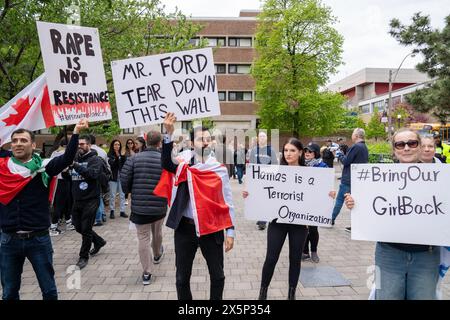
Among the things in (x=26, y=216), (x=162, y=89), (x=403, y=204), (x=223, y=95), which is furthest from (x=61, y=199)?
(x=223, y=95)

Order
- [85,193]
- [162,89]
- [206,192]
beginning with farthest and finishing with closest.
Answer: [85,193] → [162,89] → [206,192]

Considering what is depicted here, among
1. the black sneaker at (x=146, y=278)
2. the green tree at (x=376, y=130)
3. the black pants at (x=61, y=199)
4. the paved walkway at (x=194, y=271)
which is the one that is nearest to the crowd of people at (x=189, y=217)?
the paved walkway at (x=194, y=271)

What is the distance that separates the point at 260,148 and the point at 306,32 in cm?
2364

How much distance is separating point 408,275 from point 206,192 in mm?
1887

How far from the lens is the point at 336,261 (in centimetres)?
577

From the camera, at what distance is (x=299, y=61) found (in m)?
29.2

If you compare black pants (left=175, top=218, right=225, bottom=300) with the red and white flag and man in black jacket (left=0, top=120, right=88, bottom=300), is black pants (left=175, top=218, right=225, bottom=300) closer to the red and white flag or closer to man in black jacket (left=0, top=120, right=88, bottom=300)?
man in black jacket (left=0, top=120, right=88, bottom=300)

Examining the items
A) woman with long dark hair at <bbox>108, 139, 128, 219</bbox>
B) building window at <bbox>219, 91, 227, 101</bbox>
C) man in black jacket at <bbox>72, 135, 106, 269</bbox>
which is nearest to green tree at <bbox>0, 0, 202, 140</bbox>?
woman with long dark hair at <bbox>108, 139, 128, 219</bbox>

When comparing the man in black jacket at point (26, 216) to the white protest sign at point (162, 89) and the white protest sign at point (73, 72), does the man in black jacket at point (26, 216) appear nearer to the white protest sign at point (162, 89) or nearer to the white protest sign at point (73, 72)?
the white protest sign at point (73, 72)

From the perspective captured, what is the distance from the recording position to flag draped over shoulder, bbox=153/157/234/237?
341cm

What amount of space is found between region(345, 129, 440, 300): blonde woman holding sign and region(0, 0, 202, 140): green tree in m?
8.03

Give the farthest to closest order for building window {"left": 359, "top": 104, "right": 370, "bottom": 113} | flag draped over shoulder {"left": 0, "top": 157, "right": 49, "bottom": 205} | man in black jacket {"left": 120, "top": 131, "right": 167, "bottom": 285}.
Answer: building window {"left": 359, "top": 104, "right": 370, "bottom": 113} → man in black jacket {"left": 120, "top": 131, "right": 167, "bottom": 285} → flag draped over shoulder {"left": 0, "top": 157, "right": 49, "bottom": 205}

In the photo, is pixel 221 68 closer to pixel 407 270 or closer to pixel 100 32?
pixel 100 32

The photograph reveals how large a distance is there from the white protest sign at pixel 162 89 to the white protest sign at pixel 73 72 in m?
0.37
